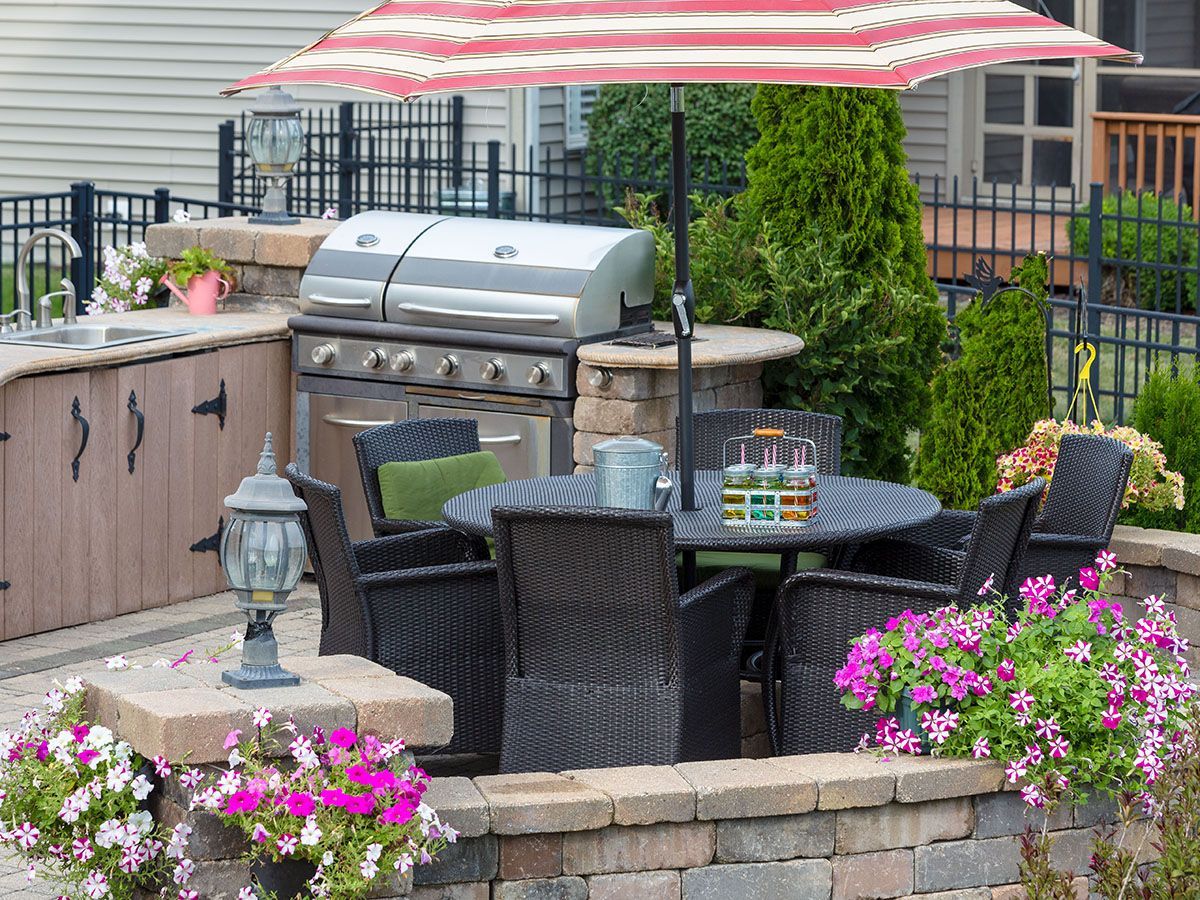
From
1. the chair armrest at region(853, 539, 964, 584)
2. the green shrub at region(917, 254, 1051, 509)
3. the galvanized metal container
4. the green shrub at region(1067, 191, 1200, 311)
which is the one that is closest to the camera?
the galvanized metal container

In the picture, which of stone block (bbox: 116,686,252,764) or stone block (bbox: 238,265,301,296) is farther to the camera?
stone block (bbox: 238,265,301,296)

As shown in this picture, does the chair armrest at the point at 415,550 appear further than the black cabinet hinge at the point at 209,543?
No

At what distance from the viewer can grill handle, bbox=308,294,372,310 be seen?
823cm

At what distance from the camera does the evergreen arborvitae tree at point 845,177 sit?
28.9 ft

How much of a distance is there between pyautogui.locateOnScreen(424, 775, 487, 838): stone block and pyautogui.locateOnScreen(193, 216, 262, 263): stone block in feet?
16.3

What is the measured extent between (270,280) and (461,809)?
5.04 meters

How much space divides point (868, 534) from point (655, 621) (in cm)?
78

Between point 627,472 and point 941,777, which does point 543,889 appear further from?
point 627,472

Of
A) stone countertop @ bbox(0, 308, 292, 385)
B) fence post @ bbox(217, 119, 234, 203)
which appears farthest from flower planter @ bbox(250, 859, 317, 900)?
fence post @ bbox(217, 119, 234, 203)

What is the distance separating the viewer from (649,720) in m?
5.02

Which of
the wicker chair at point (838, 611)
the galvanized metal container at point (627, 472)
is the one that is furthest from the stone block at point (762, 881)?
the galvanized metal container at point (627, 472)

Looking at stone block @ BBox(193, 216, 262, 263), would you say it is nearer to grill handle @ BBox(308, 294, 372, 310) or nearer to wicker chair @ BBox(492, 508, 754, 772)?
grill handle @ BBox(308, 294, 372, 310)

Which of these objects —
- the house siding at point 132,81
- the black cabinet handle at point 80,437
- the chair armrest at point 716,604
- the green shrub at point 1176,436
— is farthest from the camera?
the house siding at point 132,81

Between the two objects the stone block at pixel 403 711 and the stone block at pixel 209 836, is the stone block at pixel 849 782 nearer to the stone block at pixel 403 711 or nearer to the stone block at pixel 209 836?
the stone block at pixel 403 711
